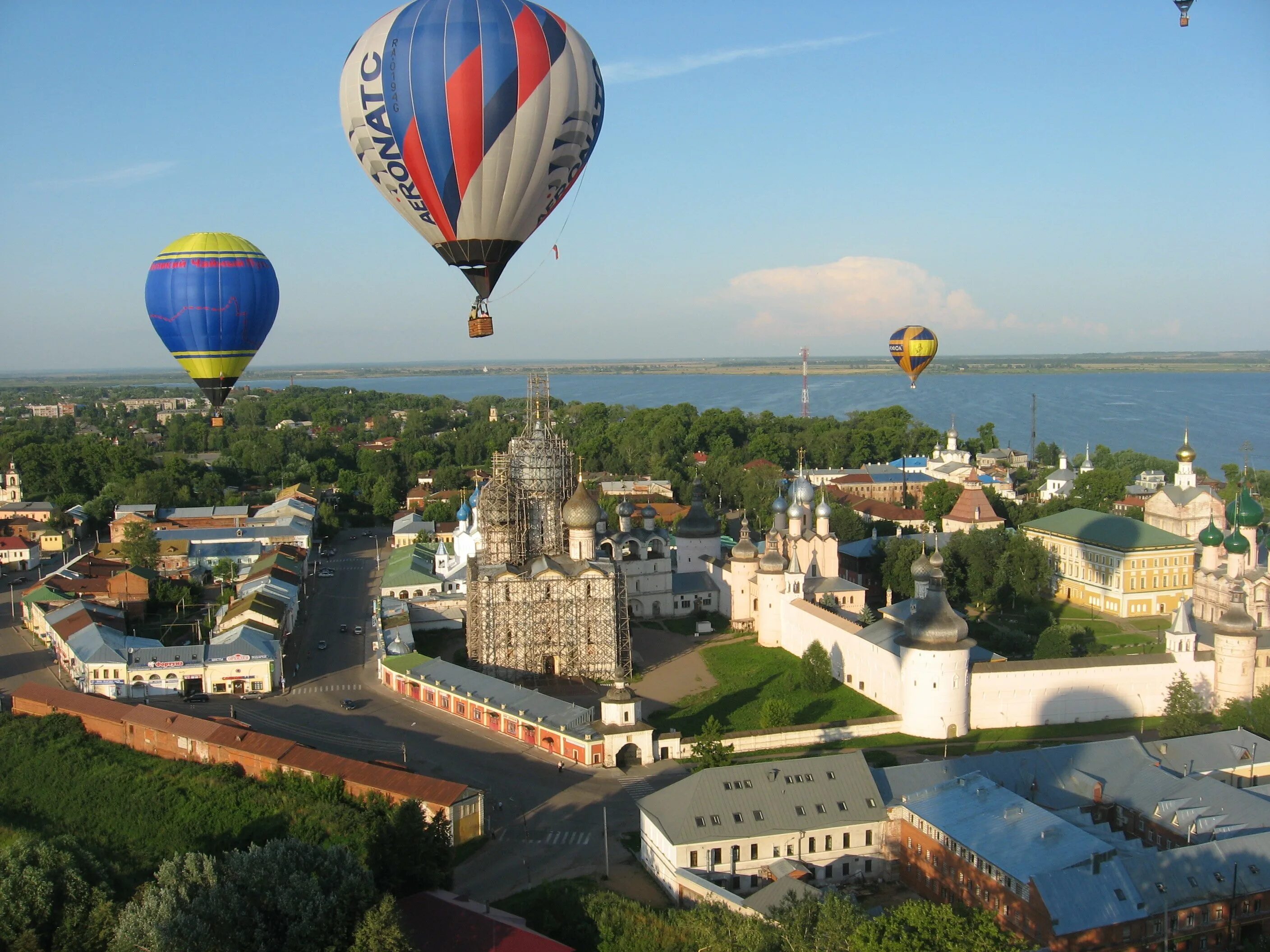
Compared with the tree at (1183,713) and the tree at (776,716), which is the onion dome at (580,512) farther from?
the tree at (1183,713)

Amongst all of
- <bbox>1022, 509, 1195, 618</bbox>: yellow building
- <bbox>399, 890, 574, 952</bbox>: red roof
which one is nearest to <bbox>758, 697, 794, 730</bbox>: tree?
<bbox>399, 890, 574, 952</bbox>: red roof

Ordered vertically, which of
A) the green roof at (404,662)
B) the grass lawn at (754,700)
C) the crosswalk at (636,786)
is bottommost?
the crosswalk at (636,786)

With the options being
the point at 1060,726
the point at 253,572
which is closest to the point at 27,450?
the point at 253,572

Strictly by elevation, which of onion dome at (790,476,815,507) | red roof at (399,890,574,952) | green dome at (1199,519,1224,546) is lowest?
red roof at (399,890,574,952)

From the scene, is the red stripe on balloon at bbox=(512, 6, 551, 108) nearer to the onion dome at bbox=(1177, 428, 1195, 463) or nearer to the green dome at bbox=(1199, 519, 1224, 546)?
the green dome at bbox=(1199, 519, 1224, 546)

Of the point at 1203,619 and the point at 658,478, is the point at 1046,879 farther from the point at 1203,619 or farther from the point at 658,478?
the point at 658,478

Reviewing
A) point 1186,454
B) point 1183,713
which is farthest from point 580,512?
point 1186,454

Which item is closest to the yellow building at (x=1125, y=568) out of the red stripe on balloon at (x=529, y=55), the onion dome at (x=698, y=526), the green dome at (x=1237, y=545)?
the green dome at (x=1237, y=545)
